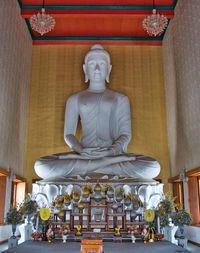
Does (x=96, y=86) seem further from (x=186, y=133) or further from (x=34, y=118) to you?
Answer: (x=186, y=133)

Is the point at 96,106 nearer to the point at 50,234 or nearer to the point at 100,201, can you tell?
the point at 100,201

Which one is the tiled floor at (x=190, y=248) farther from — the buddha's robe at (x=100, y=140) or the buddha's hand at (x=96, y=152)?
the buddha's hand at (x=96, y=152)

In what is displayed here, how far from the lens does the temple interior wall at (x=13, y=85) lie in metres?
5.21

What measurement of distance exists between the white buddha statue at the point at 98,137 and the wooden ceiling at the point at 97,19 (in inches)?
25.2

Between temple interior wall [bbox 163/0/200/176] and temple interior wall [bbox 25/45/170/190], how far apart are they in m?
0.26

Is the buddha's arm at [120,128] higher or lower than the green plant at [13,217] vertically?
higher

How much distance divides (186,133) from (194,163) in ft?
2.10

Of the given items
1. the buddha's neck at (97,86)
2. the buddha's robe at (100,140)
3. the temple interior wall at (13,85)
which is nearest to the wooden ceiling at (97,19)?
the temple interior wall at (13,85)

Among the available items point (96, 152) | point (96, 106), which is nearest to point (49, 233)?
point (96, 152)

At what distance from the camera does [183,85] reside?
5.69 metres

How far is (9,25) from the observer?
A: 18.0 ft

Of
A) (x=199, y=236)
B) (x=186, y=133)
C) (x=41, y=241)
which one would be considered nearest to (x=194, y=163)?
(x=186, y=133)

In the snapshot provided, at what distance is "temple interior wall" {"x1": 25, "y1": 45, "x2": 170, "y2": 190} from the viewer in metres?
6.75

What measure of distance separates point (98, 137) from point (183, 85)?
69.5 inches
